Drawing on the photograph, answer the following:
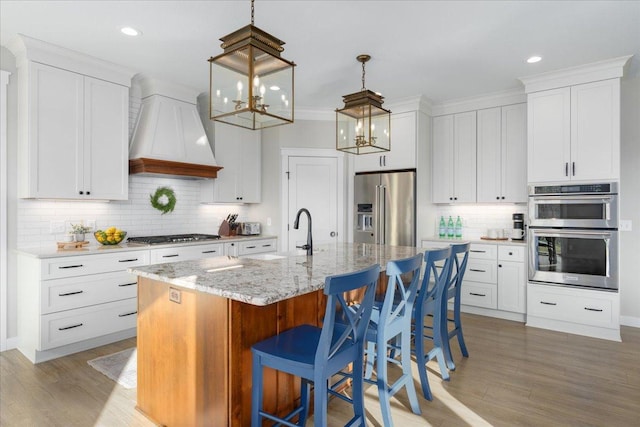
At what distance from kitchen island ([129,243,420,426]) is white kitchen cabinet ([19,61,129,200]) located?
77.5 inches

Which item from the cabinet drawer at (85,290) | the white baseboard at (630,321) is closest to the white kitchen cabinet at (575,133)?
the white baseboard at (630,321)

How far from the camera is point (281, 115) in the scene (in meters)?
2.28

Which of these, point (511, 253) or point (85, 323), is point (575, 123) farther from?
point (85, 323)

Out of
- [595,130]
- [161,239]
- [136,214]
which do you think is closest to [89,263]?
[161,239]

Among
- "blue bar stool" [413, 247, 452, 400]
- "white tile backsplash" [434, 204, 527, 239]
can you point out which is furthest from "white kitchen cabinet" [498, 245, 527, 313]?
"blue bar stool" [413, 247, 452, 400]

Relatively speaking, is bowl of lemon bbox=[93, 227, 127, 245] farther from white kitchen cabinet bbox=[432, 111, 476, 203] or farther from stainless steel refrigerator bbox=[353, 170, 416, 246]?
white kitchen cabinet bbox=[432, 111, 476, 203]

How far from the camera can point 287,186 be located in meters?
5.33

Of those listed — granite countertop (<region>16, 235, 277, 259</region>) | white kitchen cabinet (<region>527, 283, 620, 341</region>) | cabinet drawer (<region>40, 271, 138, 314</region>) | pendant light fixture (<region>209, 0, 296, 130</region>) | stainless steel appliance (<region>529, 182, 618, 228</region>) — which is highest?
pendant light fixture (<region>209, 0, 296, 130</region>)

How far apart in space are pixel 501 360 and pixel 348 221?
2811mm

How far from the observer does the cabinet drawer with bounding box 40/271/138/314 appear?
3.17m

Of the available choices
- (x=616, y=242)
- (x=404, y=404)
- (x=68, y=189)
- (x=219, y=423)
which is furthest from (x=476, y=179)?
(x=68, y=189)

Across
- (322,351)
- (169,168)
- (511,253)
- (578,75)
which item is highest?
(578,75)

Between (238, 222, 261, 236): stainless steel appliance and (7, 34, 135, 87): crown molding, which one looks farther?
(238, 222, 261, 236): stainless steel appliance

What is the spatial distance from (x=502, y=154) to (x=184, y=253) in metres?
4.02
